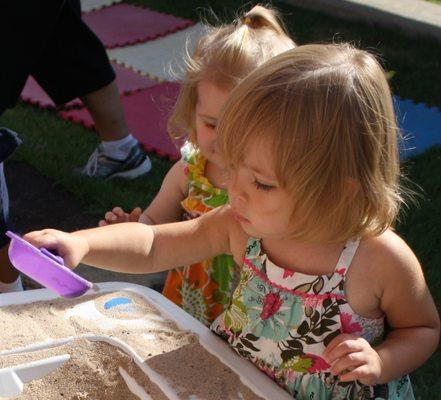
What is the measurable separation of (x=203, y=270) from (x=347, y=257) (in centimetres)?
57

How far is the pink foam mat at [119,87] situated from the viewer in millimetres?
3533

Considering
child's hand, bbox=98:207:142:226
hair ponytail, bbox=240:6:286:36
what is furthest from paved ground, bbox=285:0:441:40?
child's hand, bbox=98:207:142:226

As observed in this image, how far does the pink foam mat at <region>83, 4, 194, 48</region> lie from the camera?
444 centimetres

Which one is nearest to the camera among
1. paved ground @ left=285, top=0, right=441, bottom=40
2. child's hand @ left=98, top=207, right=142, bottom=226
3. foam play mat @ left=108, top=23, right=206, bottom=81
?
child's hand @ left=98, top=207, right=142, bottom=226

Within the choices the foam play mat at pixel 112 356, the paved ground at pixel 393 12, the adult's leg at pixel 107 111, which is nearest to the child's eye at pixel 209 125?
the foam play mat at pixel 112 356

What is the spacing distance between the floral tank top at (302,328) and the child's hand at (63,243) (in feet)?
0.85

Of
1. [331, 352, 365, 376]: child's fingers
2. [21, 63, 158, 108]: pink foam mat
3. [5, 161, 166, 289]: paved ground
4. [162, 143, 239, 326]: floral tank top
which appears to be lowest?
[5, 161, 166, 289]: paved ground

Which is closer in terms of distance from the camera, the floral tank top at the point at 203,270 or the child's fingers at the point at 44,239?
the child's fingers at the point at 44,239

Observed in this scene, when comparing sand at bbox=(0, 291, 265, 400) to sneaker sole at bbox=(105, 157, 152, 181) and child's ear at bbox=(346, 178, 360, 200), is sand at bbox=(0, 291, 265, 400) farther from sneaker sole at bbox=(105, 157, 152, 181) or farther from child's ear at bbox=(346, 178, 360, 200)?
sneaker sole at bbox=(105, 157, 152, 181)

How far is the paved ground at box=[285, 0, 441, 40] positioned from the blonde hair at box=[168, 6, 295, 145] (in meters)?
2.88

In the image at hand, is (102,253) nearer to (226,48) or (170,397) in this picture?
(170,397)

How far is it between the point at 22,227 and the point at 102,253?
1.47 meters

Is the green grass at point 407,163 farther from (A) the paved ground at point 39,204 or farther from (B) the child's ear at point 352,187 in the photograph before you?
(B) the child's ear at point 352,187

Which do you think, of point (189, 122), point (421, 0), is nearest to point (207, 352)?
point (189, 122)
